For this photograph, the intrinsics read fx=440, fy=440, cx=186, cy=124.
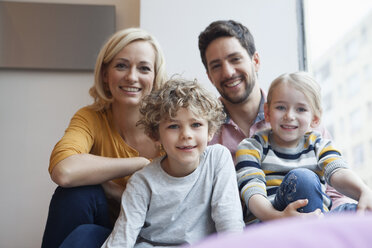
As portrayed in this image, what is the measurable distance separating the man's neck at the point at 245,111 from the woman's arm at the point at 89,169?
20.7 inches

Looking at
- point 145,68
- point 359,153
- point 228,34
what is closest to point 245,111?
point 228,34

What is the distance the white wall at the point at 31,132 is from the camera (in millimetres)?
2658

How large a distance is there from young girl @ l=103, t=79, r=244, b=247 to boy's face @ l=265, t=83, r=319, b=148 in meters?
0.22

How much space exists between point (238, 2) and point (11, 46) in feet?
4.58

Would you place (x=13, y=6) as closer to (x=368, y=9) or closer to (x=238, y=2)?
(x=238, y=2)

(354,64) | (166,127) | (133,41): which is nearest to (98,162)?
(166,127)

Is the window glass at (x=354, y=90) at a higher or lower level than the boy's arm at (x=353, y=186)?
higher

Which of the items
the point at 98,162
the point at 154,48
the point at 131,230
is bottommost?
the point at 131,230

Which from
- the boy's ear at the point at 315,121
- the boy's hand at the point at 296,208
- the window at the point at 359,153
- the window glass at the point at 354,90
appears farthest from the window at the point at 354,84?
the boy's hand at the point at 296,208

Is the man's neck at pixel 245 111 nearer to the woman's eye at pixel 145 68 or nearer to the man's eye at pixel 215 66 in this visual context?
the man's eye at pixel 215 66

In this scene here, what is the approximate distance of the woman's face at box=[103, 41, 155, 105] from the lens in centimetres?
175

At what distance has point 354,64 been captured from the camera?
460cm

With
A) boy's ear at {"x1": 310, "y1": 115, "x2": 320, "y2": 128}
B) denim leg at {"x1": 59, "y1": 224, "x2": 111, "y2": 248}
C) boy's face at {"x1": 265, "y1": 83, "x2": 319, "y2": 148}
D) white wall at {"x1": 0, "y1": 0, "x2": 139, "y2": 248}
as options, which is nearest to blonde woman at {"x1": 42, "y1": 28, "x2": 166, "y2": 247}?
denim leg at {"x1": 59, "y1": 224, "x2": 111, "y2": 248}

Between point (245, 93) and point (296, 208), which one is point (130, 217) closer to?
point (296, 208)
